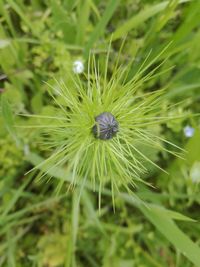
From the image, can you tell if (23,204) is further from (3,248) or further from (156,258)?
(156,258)

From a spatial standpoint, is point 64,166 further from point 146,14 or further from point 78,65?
point 146,14

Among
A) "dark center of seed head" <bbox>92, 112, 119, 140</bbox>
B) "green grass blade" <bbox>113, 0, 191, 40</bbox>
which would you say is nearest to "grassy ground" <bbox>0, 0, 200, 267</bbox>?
"green grass blade" <bbox>113, 0, 191, 40</bbox>

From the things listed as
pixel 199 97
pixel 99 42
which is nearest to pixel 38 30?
pixel 99 42

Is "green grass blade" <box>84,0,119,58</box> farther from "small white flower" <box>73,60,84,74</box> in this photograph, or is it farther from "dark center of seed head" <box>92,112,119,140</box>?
"dark center of seed head" <box>92,112,119,140</box>

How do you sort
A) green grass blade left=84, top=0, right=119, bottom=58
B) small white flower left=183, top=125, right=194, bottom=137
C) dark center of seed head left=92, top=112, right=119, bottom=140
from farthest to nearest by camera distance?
small white flower left=183, top=125, right=194, bottom=137 < green grass blade left=84, top=0, right=119, bottom=58 < dark center of seed head left=92, top=112, right=119, bottom=140

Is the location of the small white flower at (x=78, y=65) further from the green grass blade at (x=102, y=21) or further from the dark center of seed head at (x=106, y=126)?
the dark center of seed head at (x=106, y=126)

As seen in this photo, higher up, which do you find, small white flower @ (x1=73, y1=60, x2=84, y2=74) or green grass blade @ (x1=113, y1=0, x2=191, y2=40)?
green grass blade @ (x1=113, y1=0, x2=191, y2=40)

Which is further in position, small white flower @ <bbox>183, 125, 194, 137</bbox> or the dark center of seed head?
small white flower @ <bbox>183, 125, 194, 137</bbox>

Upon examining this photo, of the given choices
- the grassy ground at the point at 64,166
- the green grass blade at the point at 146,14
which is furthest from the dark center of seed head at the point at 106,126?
the green grass blade at the point at 146,14
